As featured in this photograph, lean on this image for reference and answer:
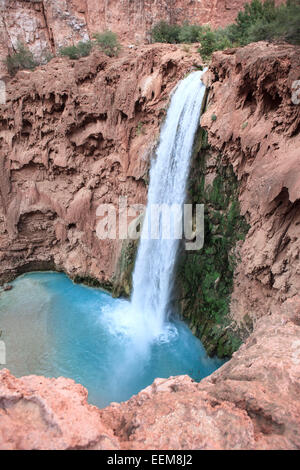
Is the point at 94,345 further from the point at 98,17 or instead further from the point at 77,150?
the point at 98,17

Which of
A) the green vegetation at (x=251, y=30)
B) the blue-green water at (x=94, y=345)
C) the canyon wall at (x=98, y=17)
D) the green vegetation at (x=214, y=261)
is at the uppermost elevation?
the canyon wall at (x=98, y=17)

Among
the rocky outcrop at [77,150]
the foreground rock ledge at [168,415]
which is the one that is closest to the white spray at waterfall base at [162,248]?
the rocky outcrop at [77,150]

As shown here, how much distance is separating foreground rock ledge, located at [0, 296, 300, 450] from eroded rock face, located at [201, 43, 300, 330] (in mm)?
3232

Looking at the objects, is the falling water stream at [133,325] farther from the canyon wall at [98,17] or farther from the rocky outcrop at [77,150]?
the canyon wall at [98,17]

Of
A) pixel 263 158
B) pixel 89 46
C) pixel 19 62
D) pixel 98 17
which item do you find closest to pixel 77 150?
pixel 89 46

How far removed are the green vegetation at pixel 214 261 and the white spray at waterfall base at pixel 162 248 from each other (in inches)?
17.5

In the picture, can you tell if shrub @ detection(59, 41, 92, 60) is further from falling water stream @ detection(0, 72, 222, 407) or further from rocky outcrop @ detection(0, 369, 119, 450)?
rocky outcrop @ detection(0, 369, 119, 450)

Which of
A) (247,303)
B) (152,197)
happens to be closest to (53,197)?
(152,197)

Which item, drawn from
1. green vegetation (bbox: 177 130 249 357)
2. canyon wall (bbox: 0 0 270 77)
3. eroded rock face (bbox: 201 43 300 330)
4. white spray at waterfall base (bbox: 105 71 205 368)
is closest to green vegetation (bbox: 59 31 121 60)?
canyon wall (bbox: 0 0 270 77)

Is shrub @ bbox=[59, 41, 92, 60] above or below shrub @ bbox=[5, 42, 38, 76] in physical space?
above

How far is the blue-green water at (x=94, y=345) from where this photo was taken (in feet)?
23.0

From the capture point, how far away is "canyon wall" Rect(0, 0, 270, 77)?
54.3 feet

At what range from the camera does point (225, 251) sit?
7508 millimetres
